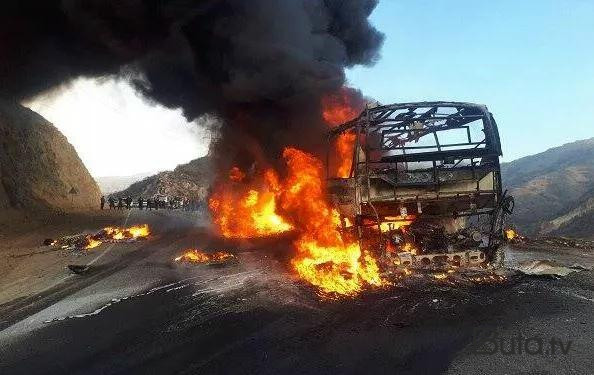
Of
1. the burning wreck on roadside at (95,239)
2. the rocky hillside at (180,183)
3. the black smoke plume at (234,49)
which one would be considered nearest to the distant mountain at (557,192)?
the black smoke plume at (234,49)

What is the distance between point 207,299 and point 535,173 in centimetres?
5025

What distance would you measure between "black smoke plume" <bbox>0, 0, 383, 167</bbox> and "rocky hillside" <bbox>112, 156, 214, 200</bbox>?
38.4 meters

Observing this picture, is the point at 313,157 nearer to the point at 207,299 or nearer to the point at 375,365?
the point at 207,299

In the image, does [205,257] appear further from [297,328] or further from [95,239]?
[95,239]

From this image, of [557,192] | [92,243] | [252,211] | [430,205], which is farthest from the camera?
[557,192]

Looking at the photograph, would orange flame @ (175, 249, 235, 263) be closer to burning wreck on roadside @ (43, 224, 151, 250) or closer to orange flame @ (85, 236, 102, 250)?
orange flame @ (85, 236, 102, 250)

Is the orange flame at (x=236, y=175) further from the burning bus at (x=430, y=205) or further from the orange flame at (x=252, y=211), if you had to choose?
the burning bus at (x=430, y=205)

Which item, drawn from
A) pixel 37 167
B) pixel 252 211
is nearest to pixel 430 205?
pixel 252 211

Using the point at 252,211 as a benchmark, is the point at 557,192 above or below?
below

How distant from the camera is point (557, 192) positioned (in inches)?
1366

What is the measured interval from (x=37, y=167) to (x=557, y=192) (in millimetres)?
42157

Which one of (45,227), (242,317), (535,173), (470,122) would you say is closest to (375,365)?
(242,317)

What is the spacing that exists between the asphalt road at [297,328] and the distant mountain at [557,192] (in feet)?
57.8

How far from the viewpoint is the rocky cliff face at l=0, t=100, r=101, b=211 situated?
25156 millimetres
